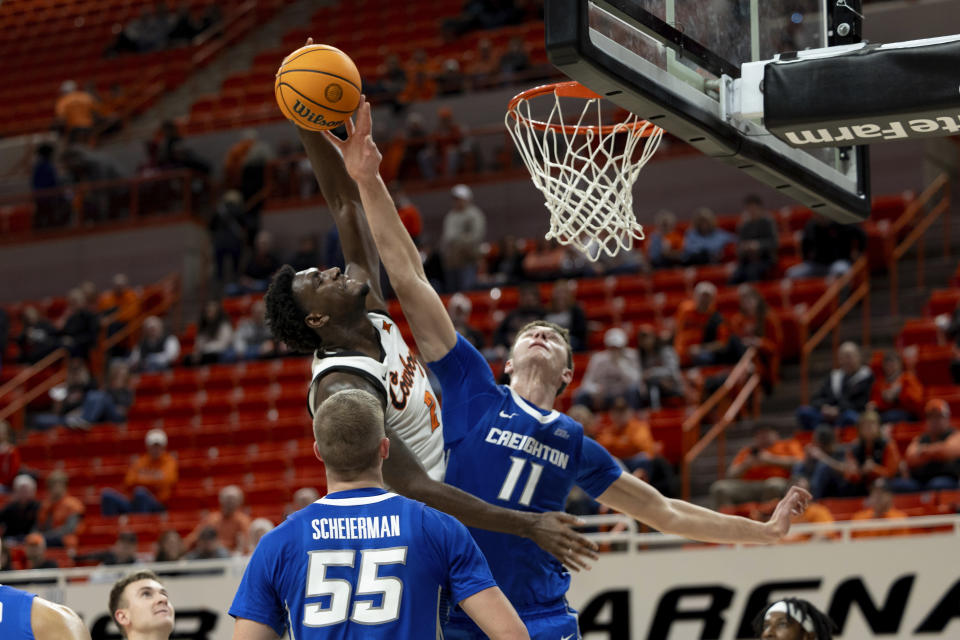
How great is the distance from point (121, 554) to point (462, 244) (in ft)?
19.4

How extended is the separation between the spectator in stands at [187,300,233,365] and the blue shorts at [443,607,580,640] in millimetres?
11831

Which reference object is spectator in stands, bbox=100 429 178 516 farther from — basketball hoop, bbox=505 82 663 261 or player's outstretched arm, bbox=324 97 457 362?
player's outstretched arm, bbox=324 97 457 362

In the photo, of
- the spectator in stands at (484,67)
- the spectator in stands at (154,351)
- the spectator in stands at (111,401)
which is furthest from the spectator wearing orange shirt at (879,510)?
the spectator in stands at (484,67)

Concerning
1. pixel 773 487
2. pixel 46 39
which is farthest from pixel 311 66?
pixel 46 39

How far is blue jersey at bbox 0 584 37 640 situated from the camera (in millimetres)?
4582

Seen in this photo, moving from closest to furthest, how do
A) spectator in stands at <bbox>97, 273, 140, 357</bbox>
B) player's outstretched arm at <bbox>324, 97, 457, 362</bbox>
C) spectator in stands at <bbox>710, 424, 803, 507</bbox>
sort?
1. player's outstretched arm at <bbox>324, 97, 457, 362</bbox>
2. spectator in stands at <bbox>710, 424, 803, 507</bbox>
3. spectator in stands at <bbox>97, 273, 140, 357</bbox>

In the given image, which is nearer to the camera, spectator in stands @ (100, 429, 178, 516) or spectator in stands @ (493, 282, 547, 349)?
spectator in stands @ (493, 282, 547, 349)

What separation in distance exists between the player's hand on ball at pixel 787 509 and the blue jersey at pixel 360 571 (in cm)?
179

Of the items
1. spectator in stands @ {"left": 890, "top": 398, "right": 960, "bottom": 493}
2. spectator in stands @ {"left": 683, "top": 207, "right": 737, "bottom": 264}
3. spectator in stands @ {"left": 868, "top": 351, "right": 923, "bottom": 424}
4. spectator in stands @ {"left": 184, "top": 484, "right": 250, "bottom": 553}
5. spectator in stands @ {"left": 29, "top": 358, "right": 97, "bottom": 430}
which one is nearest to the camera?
spectator in stands @ {"left": 890, "top": 398, "right": 960, "bottom": 493}

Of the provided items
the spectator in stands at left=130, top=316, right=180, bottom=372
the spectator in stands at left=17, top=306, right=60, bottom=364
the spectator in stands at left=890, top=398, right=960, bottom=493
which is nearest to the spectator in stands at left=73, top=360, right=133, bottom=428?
the spectator in stands at left=130, top=316, right=180, bottom=372

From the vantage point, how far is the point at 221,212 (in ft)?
59.3

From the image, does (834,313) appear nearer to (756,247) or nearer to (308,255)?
(756,247)

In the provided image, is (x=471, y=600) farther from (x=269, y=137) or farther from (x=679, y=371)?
(x=269, y=137)

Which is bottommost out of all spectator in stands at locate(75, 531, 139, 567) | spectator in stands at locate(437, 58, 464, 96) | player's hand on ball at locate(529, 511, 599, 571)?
spectator in stands at locate(75, 531, 139, 567)
